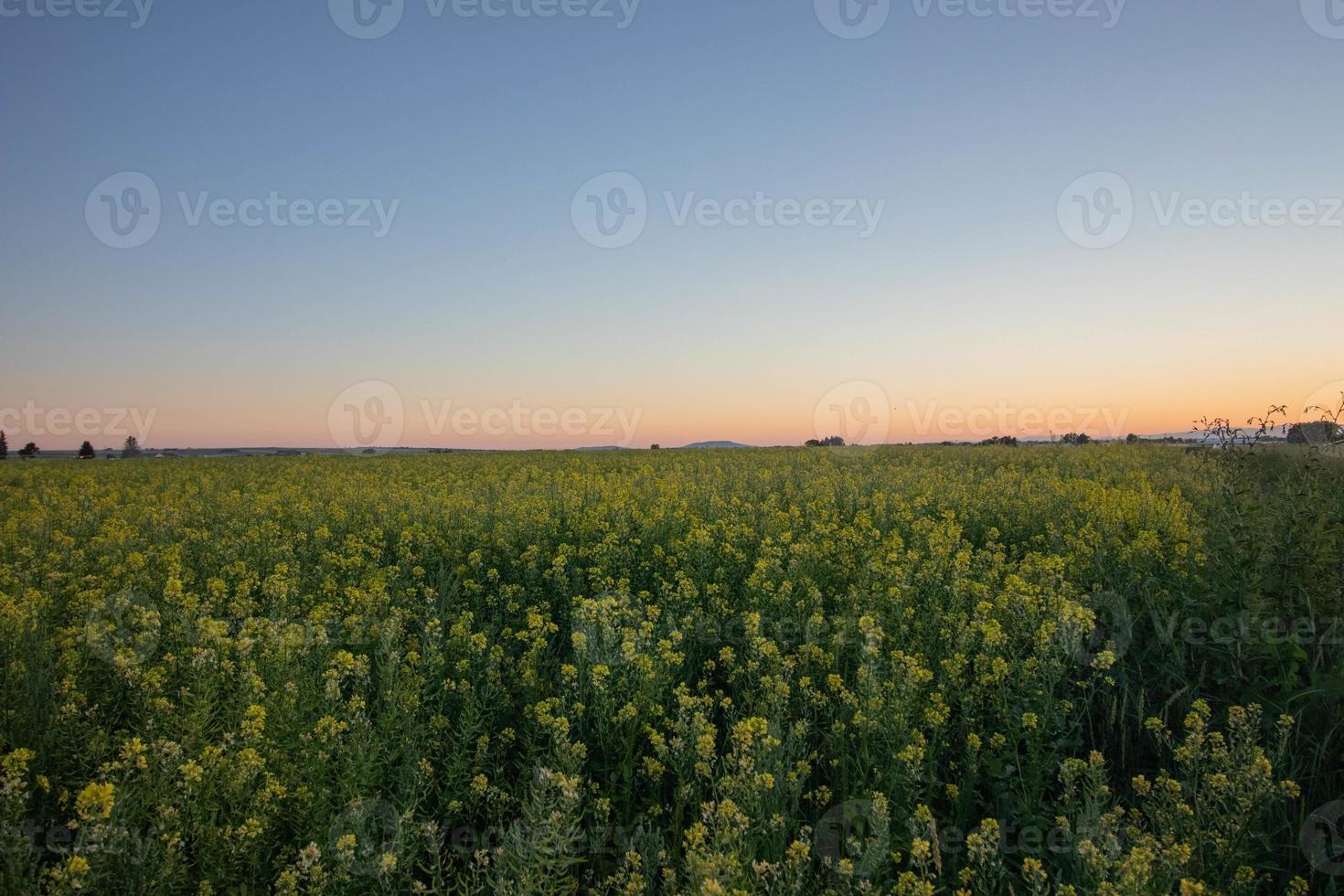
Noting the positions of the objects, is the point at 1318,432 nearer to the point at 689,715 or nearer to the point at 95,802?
the point at 689,715

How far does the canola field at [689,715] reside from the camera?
3.18 metres

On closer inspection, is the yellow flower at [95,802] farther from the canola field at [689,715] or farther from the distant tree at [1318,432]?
the distant tree at [1318,432]

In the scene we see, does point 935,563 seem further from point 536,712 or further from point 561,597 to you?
point 536,712

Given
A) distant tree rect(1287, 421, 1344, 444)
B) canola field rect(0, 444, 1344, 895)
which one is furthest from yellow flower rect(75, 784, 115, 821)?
distant tree rect(1287, 421, 1344, 444)

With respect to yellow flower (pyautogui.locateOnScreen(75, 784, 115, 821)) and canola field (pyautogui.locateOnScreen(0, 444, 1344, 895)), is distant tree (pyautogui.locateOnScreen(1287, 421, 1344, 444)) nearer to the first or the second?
canola field (pyautogui.locateOnScreen(0, 444, 1344, 895))

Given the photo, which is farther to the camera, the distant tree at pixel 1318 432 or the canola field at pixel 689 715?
the distant tree at pixel 1318 432

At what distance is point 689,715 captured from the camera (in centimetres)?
432

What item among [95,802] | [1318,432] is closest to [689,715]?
[95,802]

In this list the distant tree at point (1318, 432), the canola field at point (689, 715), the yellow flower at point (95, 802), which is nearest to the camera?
the yellow flower at point (95, 802)

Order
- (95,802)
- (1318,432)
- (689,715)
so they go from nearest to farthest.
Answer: (95,802), (689,715), (1318,432)

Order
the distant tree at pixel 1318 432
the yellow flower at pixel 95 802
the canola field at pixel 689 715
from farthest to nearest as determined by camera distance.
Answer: the distant tree at pixel 1318 432, the canola field at pixel 689 715, the yellow flower at pixel 95 802

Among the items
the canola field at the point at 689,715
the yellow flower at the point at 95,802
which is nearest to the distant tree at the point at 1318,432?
the canola field at the point at 689,715

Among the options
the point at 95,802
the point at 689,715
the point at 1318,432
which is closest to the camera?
the point at 95,802

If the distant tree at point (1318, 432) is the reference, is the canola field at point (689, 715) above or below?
below
